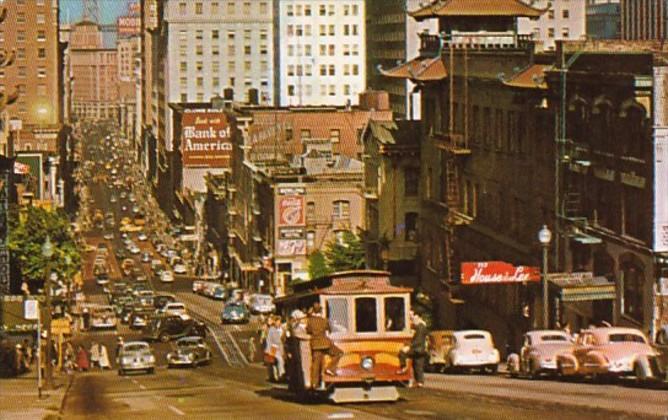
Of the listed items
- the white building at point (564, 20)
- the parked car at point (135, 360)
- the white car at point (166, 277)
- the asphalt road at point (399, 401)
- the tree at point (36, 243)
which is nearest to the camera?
the asphalt road at point (399, 401)

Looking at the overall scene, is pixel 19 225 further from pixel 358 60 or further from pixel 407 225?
pixel 358 60

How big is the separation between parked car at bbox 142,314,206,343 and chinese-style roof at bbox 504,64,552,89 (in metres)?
25.3

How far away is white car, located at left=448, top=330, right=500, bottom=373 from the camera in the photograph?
43125mm

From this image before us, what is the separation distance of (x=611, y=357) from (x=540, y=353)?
449cm

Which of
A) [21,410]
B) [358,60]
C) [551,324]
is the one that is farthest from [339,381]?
[358,60]

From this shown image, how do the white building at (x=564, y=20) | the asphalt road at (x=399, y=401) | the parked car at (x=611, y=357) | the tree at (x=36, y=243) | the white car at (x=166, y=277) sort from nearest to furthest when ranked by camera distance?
the asphalt road at (x=399, y=401), the parked car at (x=611, y=357), the tree at (x=36, y=243), the white car at (x=166, y=277), the white building at (x=564, y=20)

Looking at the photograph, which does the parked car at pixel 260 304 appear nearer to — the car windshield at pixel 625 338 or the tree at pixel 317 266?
the tree at pixel 317 266

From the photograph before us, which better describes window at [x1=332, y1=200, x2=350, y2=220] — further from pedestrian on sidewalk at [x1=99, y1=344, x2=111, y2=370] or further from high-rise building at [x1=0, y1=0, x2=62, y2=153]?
high-rise building at [x1=0, y1=0, x2=62, y2=153]

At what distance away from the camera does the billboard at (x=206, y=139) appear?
523 ft

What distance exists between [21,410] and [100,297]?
89197mm

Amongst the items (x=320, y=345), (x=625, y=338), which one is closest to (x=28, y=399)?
(x=320, y=345)

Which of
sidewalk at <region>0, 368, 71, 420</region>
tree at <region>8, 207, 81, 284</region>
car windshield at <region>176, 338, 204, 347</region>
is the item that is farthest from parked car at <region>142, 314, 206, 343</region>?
sidewalk at <region>0, 368, 71, 420</region>

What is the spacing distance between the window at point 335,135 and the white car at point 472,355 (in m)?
80.3

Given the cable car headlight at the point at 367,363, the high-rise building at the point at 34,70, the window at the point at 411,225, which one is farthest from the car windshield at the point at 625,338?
the high-rise building at the point at 34,70
